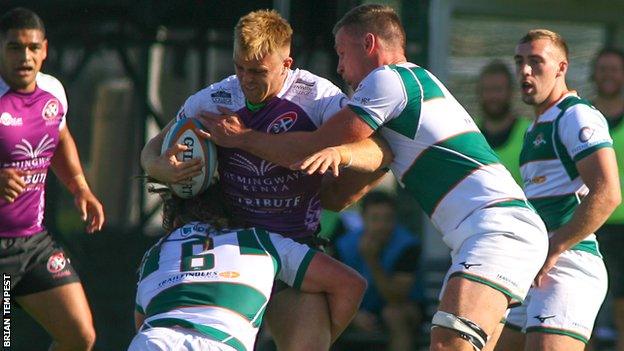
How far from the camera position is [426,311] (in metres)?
9.51

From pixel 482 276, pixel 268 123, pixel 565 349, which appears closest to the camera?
pixel 482 276

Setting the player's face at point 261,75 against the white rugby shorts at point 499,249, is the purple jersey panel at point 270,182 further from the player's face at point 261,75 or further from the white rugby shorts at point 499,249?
the white rugby shorts at point 499,249

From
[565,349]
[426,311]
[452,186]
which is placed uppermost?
[452,186]

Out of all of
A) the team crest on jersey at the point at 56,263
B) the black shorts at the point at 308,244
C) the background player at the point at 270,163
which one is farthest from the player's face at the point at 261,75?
the team crest on jersey at the point at 56,263

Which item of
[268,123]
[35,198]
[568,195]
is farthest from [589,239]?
[35,198]

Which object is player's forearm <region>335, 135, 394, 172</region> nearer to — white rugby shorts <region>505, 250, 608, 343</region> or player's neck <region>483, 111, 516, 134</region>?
white rugby shorts <region>505, 250, 608, 343</region>

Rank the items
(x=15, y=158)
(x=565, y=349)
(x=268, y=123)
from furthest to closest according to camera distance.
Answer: (x=15, y=158) < (x=565, y=349) < (x=268, y=123)

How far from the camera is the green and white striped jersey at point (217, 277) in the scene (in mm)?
5207

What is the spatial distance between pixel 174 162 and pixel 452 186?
Answer: 116 centimetres

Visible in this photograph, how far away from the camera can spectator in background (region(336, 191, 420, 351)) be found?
9328mm

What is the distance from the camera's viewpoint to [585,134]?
6.39m

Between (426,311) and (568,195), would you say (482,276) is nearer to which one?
(568,195)

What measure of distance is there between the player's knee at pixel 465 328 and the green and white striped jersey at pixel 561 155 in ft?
4.57

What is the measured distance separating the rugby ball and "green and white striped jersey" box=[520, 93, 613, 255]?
71.0 inches
